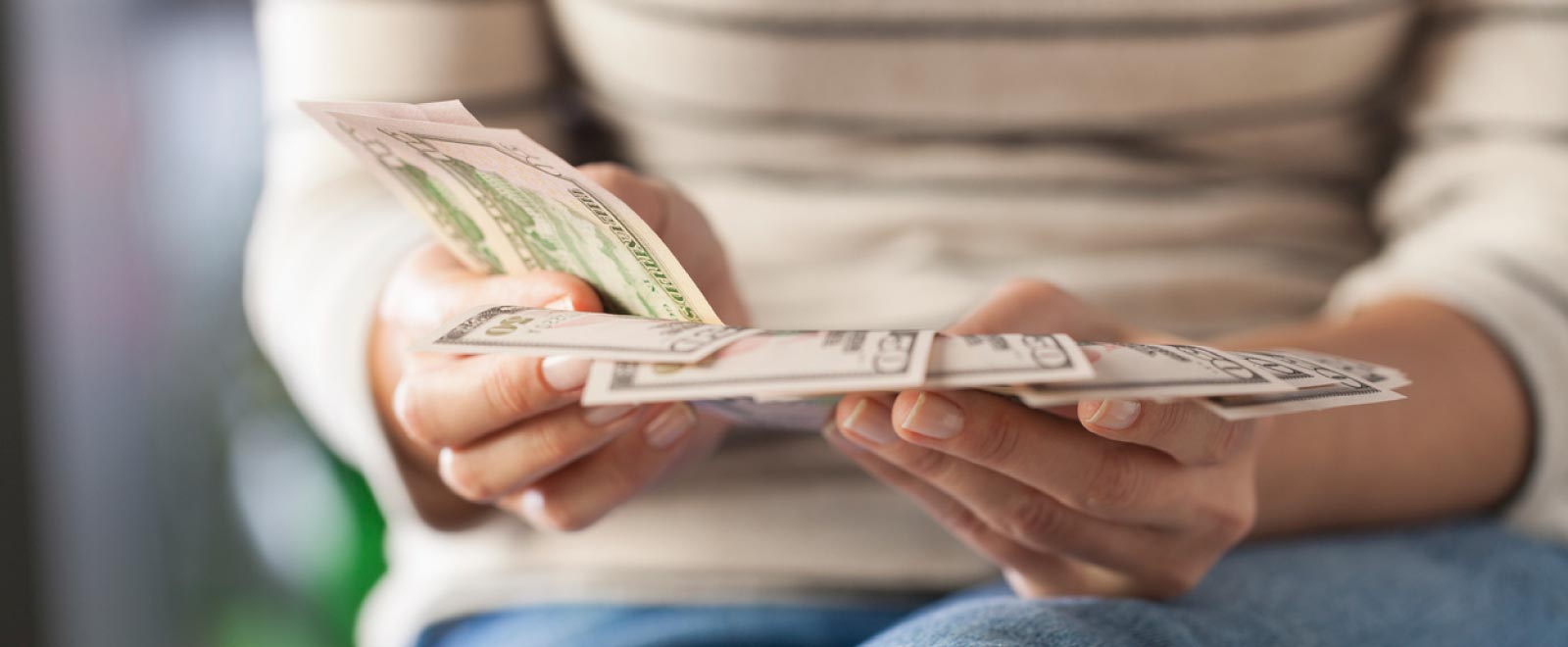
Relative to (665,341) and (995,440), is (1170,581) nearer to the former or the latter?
(995,440)

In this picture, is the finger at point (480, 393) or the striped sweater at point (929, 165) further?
the striped sweater at point (929, 165)

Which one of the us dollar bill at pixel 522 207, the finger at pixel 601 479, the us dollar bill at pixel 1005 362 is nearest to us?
the us dollar bill at pixel 1005 362

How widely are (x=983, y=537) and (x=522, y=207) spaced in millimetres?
252

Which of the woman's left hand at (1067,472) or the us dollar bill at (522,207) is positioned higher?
the us dollar bill at (522,207)

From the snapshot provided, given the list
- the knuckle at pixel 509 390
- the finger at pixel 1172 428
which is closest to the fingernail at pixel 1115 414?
the finger at pixel 1172 428

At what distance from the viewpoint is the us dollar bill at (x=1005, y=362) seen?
34cm

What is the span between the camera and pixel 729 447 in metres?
0.75

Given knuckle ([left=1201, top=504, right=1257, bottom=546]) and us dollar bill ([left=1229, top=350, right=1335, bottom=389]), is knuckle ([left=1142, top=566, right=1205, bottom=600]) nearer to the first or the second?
knuckle ([left=1201, top=504, right=1257, bottom=546])

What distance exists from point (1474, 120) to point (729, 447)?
59 centimetres

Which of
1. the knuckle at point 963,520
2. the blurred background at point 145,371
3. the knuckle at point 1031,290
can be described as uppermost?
the knuckle at point 1031,290

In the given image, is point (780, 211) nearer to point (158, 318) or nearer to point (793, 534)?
point (793, 534)

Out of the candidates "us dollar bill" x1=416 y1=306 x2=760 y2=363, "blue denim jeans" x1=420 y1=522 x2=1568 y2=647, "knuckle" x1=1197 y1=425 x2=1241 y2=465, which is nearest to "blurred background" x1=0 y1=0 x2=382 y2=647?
"blue denim jeans" x1=420 y1=522 x2=1568 y2=647

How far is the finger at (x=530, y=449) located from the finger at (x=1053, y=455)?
139mm

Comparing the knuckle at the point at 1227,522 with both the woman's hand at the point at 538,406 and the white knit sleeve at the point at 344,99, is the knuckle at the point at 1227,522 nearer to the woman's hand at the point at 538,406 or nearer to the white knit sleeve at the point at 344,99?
the woman's hand at the point at 538,406
